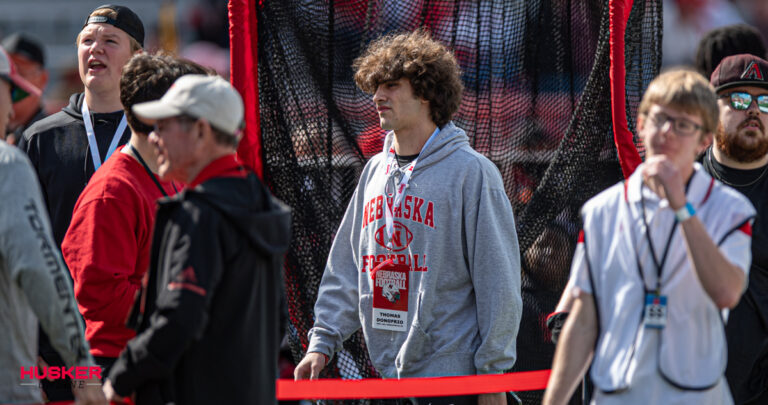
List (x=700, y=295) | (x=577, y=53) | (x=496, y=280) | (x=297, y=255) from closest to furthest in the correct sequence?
(x=700, y=295), (x=496, y=280), (x=297, y=255), (x=577, y=53)

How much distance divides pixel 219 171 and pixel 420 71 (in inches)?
54.1

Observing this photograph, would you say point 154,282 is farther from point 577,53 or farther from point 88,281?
point 577,53

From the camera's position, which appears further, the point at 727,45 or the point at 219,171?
the point at 727,45

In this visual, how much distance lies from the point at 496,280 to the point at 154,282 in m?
1.42

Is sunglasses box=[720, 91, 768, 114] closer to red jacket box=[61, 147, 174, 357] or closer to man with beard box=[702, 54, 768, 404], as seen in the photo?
man with beard box=[702, 54, 768, 404]

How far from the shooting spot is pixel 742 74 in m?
4.70

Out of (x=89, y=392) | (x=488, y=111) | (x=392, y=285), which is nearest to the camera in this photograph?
(x=89, y=392)

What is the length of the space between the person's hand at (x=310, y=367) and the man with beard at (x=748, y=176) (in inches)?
73.2

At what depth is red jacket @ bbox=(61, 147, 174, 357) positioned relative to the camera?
3.55 meters

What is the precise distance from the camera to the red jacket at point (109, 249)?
3551 millimetres

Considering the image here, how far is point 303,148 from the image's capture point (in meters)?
4.87

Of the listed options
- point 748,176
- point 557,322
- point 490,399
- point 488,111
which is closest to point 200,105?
point 490,399

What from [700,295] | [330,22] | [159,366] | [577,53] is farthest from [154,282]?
[577,53]

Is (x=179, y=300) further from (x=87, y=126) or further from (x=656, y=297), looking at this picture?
(x=87, y=126)
